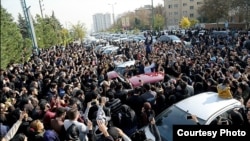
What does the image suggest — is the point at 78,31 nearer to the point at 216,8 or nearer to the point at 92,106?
the point at 216,8

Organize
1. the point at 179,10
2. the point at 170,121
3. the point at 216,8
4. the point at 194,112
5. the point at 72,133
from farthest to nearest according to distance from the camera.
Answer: the point at 179,10, the point at 216,8, the point at 170,121, the point at 194,112, the point at 72,133

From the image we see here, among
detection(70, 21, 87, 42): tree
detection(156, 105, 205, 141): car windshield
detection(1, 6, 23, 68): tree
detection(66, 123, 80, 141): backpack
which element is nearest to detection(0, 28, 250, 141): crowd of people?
detection(66, 123, 80, 141): backpack

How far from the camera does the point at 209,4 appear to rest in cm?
5372

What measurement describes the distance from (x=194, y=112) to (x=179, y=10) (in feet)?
325

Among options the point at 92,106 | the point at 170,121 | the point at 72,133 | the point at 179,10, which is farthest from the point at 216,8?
the point at 72,133

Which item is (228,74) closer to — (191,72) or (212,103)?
(191,72)

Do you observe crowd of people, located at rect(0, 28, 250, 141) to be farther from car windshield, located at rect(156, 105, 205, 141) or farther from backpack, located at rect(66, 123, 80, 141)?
car windshield, located at rect(156, 105, 205, 141)

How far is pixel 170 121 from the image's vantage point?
591 cm

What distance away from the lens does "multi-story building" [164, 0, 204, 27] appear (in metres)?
98.9

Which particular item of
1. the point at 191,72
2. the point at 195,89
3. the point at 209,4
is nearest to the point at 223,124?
the point at 195,89

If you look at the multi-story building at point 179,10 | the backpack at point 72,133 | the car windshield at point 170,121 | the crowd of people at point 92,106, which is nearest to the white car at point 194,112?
the car windshield at point 170,121

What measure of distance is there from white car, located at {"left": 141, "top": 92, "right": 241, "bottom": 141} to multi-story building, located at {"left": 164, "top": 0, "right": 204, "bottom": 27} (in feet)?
316

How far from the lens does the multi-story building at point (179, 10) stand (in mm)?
98938

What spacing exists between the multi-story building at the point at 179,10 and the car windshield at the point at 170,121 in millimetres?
96334
